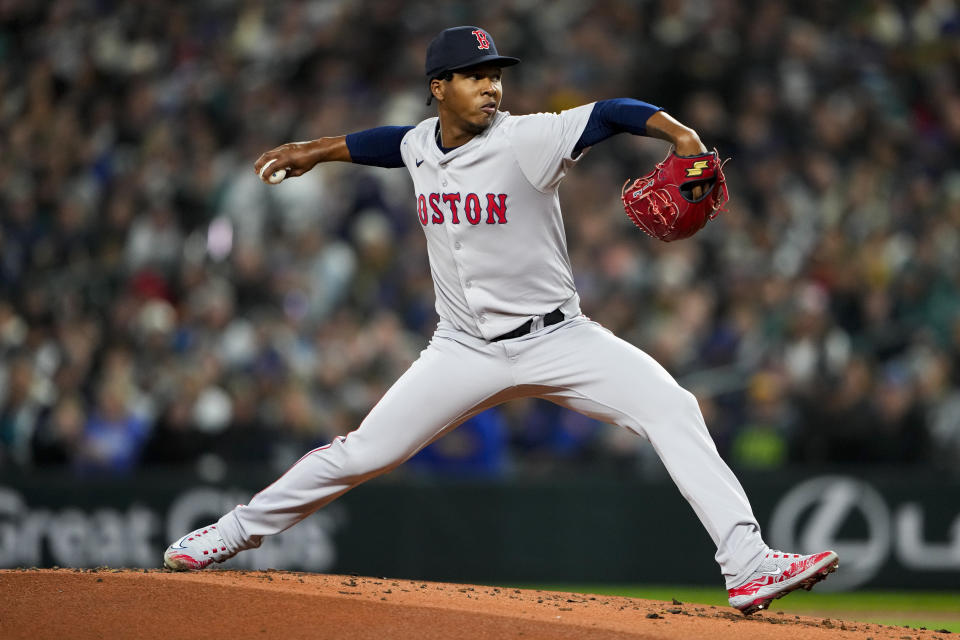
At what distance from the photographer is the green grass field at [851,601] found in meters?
8.73

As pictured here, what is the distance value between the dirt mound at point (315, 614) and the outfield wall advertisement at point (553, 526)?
4.48 metres

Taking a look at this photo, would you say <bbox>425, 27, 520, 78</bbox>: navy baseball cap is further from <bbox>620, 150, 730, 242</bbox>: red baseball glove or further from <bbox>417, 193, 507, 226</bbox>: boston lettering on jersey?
<bbox>620, 150, 730, 242</bbox>: red baseball glove

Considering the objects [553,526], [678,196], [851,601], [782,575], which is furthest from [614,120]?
[851,601]

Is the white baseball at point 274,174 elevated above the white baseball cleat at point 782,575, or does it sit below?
above

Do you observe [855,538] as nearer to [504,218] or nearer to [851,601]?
[851,601]

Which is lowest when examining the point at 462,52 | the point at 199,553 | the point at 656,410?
the point at 199,553

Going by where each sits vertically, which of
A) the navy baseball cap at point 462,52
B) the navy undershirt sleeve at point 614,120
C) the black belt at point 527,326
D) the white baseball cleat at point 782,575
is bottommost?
the white baseball cleat at point 782,575

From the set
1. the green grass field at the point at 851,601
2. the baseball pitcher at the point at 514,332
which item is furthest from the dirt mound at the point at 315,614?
the green grass field at the point at 851,601

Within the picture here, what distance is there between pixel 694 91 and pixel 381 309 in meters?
3.85

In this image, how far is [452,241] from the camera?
15.8ft

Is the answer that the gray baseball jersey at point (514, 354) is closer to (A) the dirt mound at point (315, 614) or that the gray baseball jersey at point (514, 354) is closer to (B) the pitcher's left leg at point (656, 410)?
(B) the pitcher's left leg at point (656, 410)

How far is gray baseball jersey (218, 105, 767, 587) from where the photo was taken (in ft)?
15.2

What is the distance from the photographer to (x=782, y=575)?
178 inches

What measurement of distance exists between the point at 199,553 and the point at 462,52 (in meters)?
2.20
